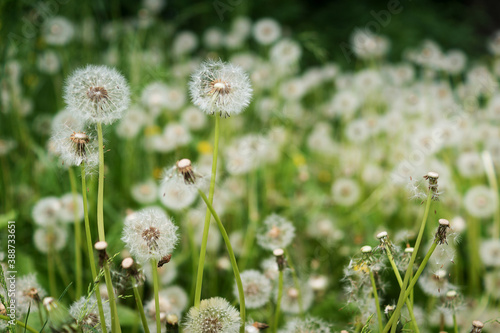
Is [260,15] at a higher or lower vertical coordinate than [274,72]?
higher

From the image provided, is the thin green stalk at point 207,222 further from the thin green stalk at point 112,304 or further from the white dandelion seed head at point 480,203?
the white dandelion seed head at point 480,203

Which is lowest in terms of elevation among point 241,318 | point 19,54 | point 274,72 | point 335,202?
point 241,318

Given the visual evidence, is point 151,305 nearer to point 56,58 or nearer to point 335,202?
point 335,202

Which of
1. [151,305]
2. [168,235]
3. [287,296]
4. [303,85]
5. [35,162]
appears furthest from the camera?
[303,85]

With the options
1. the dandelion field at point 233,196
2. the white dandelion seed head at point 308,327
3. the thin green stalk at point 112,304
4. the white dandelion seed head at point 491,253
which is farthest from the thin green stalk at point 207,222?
the white dandelion seed head at point 491,253

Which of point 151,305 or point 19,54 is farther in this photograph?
point 19,54

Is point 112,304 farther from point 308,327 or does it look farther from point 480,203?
point 480,203

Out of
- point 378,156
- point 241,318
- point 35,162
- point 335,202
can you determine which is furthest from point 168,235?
point 378,156

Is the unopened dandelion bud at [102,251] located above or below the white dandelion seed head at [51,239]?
below
